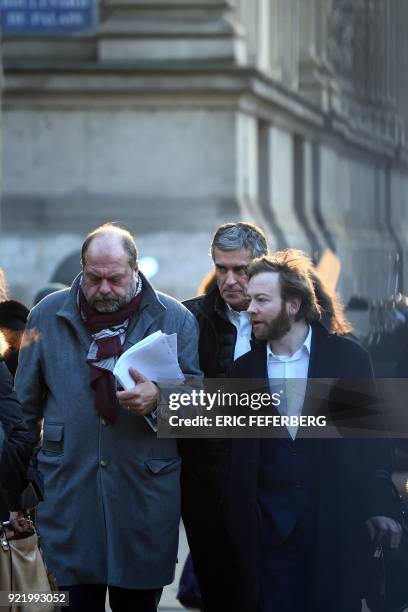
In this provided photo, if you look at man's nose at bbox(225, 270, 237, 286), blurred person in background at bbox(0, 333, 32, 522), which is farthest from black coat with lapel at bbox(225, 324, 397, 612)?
blurred person in background at bbox(0, 333, 32, 522)

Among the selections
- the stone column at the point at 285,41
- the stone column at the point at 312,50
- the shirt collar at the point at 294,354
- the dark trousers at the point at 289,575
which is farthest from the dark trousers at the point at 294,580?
the stone column at the point at 312,50

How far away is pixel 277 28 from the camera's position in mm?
21969

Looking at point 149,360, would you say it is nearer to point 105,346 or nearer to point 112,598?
point 105,346

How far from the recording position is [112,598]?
639cm

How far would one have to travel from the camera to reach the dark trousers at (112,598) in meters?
6.31

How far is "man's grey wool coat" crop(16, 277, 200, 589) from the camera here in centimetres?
626

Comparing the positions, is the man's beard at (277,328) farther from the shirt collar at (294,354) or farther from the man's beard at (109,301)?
the man's beard at (109,301)

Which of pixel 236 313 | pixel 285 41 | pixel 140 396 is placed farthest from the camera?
pixel 285 41

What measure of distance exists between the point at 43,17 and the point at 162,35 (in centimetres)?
225

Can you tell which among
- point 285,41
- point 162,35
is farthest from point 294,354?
point 285,41

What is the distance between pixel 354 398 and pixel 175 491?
692 mm

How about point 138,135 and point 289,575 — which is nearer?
point 289,575

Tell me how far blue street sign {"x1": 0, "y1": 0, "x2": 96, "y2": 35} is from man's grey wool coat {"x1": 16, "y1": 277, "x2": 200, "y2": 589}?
9.20 meters

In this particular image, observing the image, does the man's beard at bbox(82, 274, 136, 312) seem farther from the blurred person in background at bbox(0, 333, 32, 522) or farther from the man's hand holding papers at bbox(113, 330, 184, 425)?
the blurred person in background at bbox(0, 333, 32, 522)
